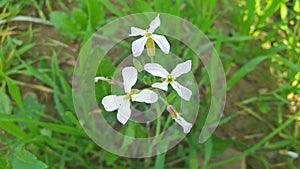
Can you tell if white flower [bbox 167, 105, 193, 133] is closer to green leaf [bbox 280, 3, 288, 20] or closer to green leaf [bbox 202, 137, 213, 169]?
green leaf [bbox 202, 137, 213, 169]

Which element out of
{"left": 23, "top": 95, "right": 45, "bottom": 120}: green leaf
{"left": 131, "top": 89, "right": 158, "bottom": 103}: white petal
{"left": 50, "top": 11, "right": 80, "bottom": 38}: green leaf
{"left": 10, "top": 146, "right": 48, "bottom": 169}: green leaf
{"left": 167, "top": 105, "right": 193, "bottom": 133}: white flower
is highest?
{"left": 50, "top": 11, "right": 80, "bottom": 38}: green leaf

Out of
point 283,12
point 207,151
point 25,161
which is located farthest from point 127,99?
point 283,12

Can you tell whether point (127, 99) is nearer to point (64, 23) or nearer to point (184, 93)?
point (184, 93)

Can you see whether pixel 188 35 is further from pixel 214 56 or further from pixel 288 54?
pixel 288 54

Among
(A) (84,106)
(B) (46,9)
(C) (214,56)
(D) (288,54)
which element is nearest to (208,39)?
(C) (214,56)

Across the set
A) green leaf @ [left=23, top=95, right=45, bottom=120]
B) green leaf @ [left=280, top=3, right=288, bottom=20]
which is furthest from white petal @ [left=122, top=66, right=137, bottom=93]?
green leaf @ [left=280, top=3, right=288, bottom=20]

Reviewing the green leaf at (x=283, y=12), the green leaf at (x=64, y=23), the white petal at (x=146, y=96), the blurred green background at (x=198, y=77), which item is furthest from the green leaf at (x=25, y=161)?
the green leaf at (x=283, y=12)
